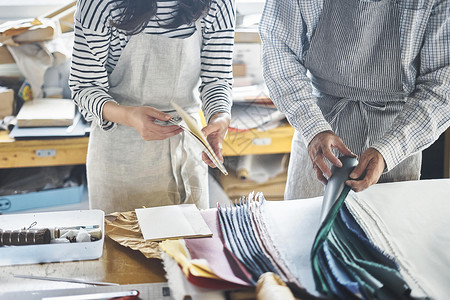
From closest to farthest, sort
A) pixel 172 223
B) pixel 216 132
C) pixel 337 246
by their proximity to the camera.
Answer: pixel 337 246 < pixel 172 223 < pixel 216 132

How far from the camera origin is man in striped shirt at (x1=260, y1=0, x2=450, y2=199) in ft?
4.22

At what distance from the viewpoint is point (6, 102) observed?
2.27m

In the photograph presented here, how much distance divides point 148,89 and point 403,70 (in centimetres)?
65

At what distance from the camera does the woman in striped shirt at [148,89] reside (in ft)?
4.33

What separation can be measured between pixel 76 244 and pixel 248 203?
37cm

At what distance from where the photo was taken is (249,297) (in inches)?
35.1

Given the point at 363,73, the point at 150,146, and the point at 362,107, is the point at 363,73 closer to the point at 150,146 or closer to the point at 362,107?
the point at 362,107

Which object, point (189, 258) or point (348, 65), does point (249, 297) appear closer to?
point (189, 258)

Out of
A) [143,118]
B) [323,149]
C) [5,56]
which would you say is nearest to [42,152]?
[5,56]

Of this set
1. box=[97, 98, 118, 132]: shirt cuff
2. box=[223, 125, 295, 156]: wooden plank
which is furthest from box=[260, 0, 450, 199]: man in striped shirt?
box=[223, 125, 295, 156]: wooden plank

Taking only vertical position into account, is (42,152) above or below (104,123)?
below

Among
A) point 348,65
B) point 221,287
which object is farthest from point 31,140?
point 221,287

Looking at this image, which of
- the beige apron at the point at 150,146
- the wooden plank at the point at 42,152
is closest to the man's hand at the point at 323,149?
the beige apron at the point at 150,146

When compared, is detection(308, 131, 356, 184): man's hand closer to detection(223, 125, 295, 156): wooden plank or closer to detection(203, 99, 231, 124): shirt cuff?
detection(203, 99, 231, 124): shirt cuff
